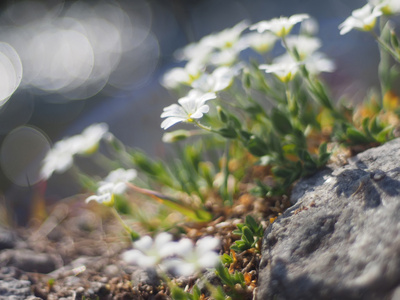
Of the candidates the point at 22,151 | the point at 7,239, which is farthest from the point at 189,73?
the point at 22,151

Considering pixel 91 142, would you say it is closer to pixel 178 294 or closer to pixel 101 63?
pixel 178 294

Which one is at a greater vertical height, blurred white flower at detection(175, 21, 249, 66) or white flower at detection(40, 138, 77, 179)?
blurred white flower at detection(175, 21, 249, 66)

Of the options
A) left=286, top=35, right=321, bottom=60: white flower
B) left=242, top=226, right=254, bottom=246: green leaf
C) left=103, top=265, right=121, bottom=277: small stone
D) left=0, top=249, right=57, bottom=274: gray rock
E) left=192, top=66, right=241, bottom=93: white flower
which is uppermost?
left=286, top=35, right=321, bottom=60: white flower

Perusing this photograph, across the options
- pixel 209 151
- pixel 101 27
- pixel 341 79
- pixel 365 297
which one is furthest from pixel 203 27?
pixel 365 297

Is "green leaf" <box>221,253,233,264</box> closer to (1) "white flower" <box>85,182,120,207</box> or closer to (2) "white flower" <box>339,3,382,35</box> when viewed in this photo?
(1) "white flower" <box>85,182,120,207</box>

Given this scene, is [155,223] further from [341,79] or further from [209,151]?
[341,79]

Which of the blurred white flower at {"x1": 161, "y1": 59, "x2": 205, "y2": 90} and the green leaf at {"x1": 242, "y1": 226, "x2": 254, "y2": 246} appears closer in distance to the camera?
the green leaf at {"x1": 242, "y1": 226, "x2": 254, "y2": 246}

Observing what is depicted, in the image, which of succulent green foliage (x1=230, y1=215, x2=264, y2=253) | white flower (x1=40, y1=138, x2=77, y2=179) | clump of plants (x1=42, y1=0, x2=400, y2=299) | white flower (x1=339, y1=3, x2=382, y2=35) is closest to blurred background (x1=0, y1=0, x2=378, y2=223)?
clump of plants (x1=42, y1=0, x2=400, y2=299)

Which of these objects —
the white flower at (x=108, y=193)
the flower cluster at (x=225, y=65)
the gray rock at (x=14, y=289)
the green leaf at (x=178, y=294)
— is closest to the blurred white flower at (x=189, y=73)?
the flower cluster at (x=225, y=65)
